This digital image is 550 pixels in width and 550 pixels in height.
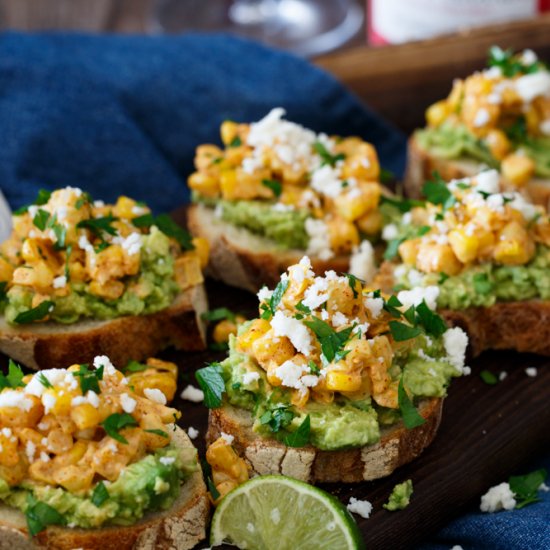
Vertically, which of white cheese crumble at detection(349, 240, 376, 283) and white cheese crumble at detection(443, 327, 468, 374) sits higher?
white cheese crumble at detection(443, 327, 468, 374)

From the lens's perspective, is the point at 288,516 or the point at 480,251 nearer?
the point at 288,516

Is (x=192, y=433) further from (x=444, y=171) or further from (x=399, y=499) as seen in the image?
(x=444, y=171)

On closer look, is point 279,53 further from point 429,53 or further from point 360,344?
point 360,344

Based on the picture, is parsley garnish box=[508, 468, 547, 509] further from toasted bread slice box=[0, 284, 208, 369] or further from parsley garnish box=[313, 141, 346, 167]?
parsley garnish box=[313, 141, 346, 167]

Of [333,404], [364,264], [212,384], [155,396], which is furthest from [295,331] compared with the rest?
[364,264]

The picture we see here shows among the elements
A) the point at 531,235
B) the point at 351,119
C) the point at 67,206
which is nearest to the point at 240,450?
the point at 67,206

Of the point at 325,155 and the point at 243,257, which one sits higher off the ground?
the point at 325,155

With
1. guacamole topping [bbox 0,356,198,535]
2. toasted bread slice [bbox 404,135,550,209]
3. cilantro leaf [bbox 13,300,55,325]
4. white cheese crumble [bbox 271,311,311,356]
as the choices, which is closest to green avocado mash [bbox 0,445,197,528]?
guacamole topping [bbox 0,356,198,535]
